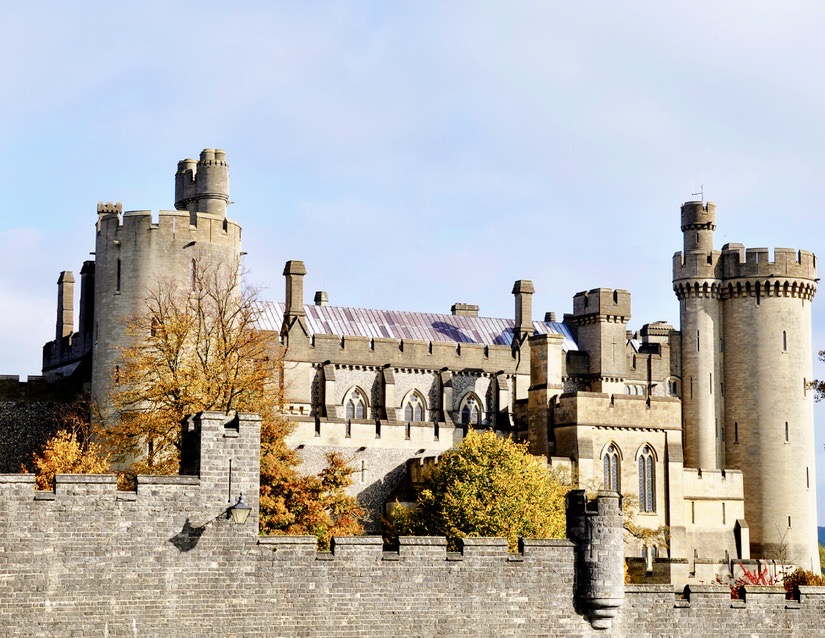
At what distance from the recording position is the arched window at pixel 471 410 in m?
70.0

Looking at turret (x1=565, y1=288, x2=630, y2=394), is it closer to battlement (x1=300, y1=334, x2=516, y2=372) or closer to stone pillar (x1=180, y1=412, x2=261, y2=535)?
battlement (x1=300, y1=334, x2=516, y2=372)

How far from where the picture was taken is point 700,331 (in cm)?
7381

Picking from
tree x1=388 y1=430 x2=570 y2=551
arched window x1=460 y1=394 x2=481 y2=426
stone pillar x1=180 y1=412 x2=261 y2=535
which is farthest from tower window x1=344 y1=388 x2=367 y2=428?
stone pillar x1=180 y1=412 x2=261 y2=535

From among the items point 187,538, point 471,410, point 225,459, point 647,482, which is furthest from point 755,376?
point 187,538

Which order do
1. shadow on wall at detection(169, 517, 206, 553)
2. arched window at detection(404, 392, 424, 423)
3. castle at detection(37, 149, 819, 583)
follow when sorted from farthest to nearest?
arched window at detection(404, 392, 424, 423), castle at detection(37, 149, 819, 583), shadow on wall at detection(169, 517, 206, 553)

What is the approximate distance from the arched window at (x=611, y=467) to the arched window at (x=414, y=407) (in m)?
10.6

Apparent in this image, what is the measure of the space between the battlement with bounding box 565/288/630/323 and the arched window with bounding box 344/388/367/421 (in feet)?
48.2

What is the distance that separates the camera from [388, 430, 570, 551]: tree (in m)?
51.4

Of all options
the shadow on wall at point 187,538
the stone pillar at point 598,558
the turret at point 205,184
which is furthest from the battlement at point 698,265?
the shadow on wall at point 187,538

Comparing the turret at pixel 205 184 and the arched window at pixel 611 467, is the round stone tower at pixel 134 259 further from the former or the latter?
the arched window at pixel 611 467

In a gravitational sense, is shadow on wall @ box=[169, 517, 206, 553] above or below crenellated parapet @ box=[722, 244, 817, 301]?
below

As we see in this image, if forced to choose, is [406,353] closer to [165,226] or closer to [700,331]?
[700,331]

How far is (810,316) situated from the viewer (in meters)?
73.3

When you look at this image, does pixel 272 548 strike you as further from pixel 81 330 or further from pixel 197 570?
pixel 81 330
